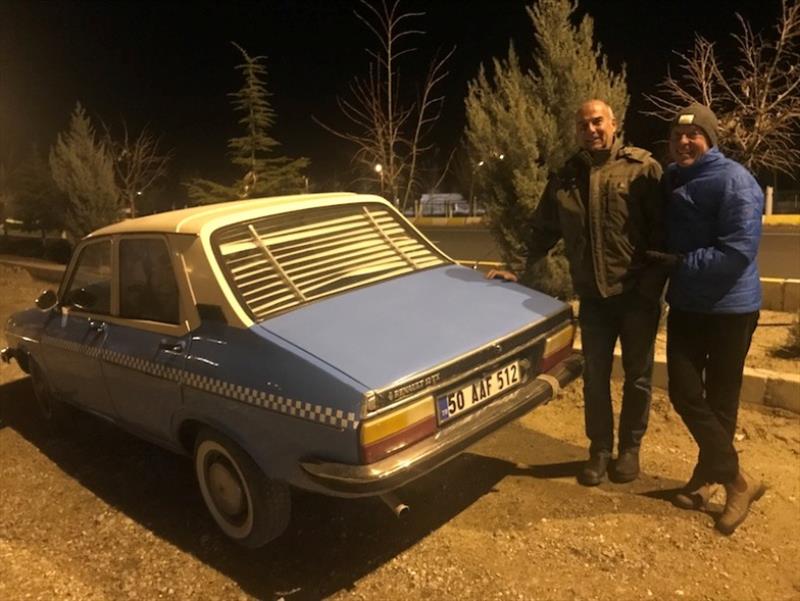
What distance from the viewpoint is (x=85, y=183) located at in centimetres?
1499

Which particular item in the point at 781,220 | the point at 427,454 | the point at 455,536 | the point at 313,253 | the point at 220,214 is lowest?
the point at 781,220

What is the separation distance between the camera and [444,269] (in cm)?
395

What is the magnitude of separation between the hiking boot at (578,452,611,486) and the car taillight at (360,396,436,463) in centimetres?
132

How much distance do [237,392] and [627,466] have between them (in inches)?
87.0

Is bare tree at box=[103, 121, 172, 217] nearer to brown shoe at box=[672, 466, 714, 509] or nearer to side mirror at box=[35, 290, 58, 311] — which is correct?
side mirror at box=[35, 290, 58, 311]

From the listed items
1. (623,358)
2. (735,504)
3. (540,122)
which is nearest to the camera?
(735,504)

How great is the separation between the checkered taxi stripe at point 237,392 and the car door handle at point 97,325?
4.6 inches

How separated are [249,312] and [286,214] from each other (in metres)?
0.84

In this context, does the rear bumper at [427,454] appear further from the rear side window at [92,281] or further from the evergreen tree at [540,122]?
the evergreen tree at [540,122]

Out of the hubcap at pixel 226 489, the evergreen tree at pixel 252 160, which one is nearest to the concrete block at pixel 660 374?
the hubcap at pixel 226 489

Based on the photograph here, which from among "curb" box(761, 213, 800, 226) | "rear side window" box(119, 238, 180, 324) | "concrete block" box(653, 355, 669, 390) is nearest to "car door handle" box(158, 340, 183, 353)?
"rear side window" box(119, 238, 180, 324)

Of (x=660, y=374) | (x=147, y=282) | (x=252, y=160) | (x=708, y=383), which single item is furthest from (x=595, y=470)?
(x=252, y=160)

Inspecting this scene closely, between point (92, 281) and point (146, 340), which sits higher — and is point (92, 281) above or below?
above

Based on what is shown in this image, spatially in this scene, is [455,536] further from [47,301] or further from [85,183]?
[85,183]
